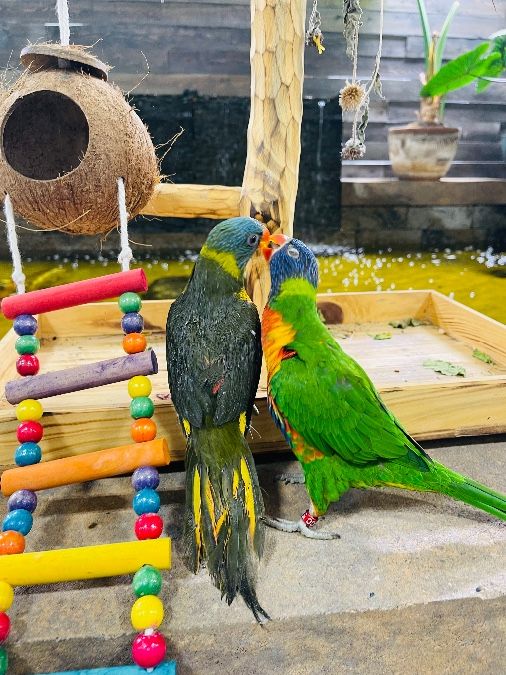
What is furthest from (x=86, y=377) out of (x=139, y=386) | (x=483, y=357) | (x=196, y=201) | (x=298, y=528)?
(x=483, y=357)

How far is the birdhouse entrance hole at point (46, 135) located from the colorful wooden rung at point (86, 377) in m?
0.38

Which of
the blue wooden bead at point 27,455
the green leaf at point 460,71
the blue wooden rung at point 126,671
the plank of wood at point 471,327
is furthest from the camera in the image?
the green leaf at point 460,71

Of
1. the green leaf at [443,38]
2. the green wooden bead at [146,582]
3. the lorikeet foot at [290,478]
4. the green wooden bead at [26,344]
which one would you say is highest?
the green leaf at [443,38]

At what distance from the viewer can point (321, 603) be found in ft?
2.16

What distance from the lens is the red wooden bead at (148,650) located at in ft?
1.81

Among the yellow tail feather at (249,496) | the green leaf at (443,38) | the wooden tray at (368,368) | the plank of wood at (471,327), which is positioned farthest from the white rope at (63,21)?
the plank of wood at (471,327)

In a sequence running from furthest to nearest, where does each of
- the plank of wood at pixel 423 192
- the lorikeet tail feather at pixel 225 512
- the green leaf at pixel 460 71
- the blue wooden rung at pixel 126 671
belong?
the plank of wood at pixel 423 192, the green leaf at pixel 460 71, the lorikeet tail feather at pixel 225 512, the blue wooden rung at pixel 126 671

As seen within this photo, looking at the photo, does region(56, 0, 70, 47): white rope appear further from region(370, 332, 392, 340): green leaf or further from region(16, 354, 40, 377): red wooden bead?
region(370, 332, 392, 340): green leaf

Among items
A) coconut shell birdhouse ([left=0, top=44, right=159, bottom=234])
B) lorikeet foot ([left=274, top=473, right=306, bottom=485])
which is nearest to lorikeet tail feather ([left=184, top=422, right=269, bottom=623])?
lorikeet foot ([left=274, top=473, right=306, bottom=485])

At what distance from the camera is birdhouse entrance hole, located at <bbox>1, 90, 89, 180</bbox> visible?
0.91 metres

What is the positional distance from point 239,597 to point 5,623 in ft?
Answer: 0.91

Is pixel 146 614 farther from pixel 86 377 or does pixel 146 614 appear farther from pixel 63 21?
pixel 63 21

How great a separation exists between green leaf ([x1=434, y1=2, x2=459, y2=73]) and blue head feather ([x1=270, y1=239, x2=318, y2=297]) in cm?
88

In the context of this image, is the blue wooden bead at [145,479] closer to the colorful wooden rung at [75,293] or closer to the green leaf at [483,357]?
the colorful wooden rung at [75,293]
